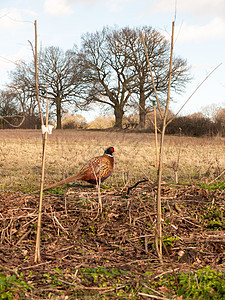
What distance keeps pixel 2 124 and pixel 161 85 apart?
59.9 ft

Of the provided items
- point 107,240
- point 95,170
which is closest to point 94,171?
point 95,170

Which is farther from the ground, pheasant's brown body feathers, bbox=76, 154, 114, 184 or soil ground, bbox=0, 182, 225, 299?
pheasant's brown body feathers, bbox=76, 154, 114, 184

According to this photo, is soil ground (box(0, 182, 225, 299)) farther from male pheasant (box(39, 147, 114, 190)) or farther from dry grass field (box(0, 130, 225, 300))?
male pheasant (box(39, 147, 114, 190))

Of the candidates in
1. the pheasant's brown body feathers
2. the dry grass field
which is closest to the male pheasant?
the pheasant's brown body feathers

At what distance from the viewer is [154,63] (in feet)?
87.7

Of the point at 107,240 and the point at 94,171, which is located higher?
the point at 94,171

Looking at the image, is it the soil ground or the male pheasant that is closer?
the soil ground

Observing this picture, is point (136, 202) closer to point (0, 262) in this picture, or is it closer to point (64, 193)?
point (64, 193)

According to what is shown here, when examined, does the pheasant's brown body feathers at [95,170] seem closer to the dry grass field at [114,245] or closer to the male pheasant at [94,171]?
the male pheasant at [94,171]

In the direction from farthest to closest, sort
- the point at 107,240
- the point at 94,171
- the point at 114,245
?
the point at 94,171
the point at 107,240
the point at 114,245

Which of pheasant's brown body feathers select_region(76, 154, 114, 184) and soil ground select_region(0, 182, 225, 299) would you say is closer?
Answer: soil ground select_region(0, 182, 225, 299)

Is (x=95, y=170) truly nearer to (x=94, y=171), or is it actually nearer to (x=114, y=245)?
(x=94, y=171)

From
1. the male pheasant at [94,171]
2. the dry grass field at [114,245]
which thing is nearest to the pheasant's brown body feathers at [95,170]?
the male pheasant at [94,171]

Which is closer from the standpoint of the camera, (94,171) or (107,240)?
(107,240)
